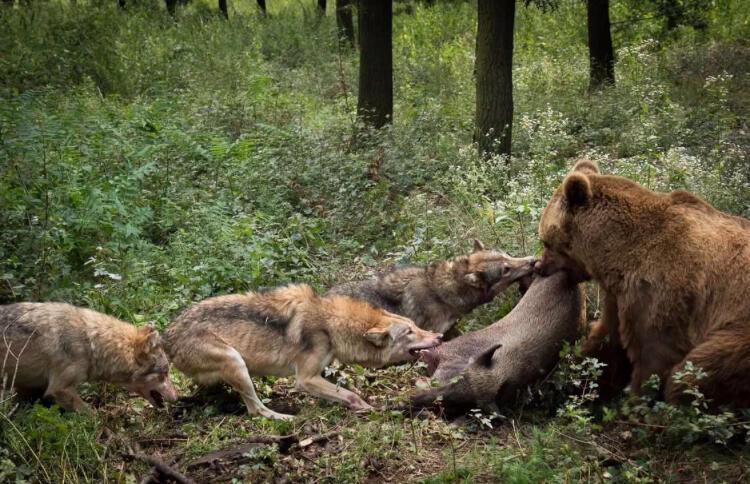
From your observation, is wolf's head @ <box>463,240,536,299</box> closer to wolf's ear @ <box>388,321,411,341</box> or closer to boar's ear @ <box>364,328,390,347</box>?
wolf's ear @ <box>388,321,411,341</box>

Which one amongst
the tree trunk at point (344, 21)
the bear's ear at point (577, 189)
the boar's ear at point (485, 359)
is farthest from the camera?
the tree trunk at point (344, 21)

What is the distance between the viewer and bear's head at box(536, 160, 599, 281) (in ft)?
23.3

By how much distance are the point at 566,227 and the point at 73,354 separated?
4.43m

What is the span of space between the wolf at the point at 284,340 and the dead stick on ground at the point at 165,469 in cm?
115

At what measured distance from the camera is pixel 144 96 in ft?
61.1

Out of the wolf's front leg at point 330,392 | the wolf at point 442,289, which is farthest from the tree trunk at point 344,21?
the wolf's front leg at point 330,392

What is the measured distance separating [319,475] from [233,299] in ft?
7.28

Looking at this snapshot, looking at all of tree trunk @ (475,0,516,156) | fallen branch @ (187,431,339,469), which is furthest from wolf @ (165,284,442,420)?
tree trunk @ (475,0,516,156)

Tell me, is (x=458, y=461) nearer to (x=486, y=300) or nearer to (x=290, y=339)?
(x=290, y=339)

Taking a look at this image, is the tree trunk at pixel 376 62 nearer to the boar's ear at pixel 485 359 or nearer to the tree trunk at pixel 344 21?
the boar's ear at pixel 485 359

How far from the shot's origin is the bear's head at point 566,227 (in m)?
7.11

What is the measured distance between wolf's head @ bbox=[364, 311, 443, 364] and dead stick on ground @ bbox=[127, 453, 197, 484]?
7.40 ft

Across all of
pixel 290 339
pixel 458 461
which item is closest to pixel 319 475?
pixel 458 461

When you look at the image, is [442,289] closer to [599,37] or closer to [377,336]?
[377,336]
